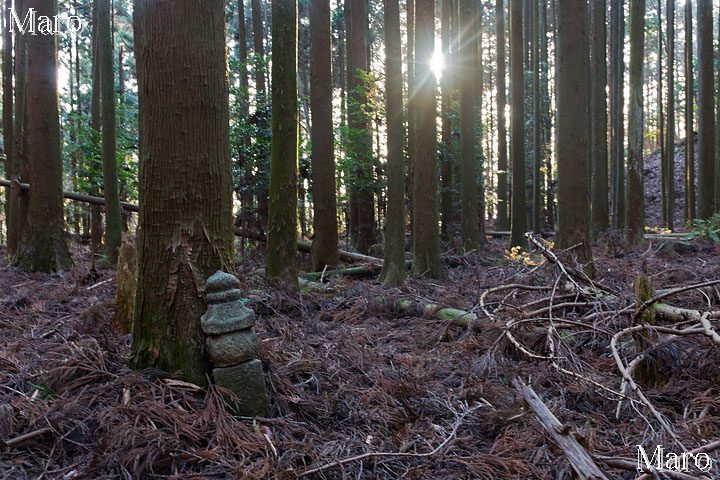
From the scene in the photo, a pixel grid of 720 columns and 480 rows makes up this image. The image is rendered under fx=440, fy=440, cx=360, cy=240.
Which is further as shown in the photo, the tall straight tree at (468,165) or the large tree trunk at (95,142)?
the large tree trunk at (95,142)

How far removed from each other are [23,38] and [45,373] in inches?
366

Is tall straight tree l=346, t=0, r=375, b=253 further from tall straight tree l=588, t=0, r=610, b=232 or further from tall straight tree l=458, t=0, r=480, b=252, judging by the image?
tall straight tree l=588, t=0, r=610, b=232

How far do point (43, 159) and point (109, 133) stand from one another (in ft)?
4.02

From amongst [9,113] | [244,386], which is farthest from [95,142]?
[244,386]

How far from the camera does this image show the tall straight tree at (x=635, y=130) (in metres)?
10.1

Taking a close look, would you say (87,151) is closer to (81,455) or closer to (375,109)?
(375,109)

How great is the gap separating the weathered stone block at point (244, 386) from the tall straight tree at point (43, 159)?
23.4 ft

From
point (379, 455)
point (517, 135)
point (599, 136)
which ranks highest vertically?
point (517, 135)

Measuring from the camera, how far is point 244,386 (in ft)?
8.55

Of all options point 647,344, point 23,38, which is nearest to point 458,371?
point 647,344

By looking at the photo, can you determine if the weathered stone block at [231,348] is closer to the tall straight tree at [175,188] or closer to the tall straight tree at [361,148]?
the tall straight tree at [175,188]

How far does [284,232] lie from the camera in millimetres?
6551

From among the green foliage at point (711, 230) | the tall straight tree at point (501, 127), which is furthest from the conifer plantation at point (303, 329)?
the tall straight tree at point (501, 127)

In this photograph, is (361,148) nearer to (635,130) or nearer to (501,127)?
(635,130)
